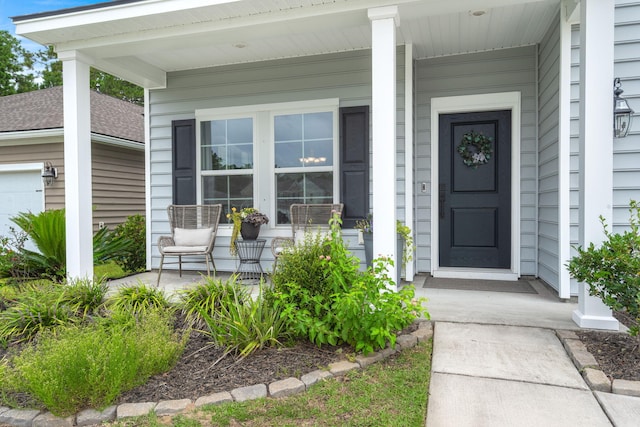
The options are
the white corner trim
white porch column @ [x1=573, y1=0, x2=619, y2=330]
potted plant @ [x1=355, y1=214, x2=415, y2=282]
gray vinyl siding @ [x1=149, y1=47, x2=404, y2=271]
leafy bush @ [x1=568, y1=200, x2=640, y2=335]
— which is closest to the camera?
leafy bush @ [x1=568, y1=200, x2=640, y2=335]

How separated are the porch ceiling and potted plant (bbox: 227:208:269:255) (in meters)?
1.82

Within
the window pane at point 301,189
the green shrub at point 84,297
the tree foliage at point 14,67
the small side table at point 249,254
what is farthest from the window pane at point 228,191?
the tree foliage at point 14,67

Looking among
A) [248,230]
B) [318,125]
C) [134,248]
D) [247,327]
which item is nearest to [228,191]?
[248,230]

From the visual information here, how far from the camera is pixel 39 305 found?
2902 mm

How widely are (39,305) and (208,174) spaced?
2.64 meters

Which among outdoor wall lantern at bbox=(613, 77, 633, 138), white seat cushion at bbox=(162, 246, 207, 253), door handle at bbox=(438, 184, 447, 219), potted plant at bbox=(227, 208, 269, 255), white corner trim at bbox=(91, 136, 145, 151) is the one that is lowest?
white seat cushion at bbox=(162, 246, 207, 253)

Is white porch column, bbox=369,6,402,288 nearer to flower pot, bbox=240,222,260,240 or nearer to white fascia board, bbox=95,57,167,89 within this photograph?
flower pot, bbox=240,222,260,240

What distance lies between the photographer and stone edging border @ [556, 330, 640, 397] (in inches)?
77.5

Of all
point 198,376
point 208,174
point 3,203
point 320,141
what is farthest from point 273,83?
point 3,203

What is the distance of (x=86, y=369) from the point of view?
1915 mm

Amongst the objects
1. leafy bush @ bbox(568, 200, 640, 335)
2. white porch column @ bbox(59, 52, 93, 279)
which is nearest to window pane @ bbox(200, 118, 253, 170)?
white porch column @ bbox(59, 52, 93, 279)

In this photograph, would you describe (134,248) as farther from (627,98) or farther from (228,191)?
(627,98)

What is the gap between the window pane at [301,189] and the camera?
473 centimetres

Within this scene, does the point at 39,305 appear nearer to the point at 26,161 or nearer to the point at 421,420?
the point at 421,420
